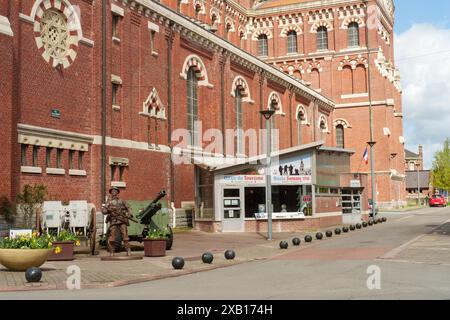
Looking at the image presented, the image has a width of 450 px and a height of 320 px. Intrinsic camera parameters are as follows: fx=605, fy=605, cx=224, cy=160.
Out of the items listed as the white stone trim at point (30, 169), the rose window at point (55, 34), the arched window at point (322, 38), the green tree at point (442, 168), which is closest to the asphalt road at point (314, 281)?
the white stone trim at point (30, 169)

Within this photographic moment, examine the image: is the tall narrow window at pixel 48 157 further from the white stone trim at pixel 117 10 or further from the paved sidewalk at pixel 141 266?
the white stone trim at pixel 117 10

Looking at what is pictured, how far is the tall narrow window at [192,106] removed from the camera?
123 ft

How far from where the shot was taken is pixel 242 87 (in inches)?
1791

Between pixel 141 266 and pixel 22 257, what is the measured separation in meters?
3.12

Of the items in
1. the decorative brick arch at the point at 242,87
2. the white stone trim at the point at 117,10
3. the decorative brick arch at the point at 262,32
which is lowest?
the decorative brick arch at the point at 242,87

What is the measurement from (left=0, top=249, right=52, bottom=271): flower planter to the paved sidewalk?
0.24m

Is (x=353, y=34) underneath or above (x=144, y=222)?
above

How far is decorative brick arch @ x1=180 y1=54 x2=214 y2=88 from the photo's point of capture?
3716 centimetres

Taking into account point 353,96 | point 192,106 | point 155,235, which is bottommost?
point 155,235

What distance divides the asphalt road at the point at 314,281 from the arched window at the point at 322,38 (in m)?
52.9

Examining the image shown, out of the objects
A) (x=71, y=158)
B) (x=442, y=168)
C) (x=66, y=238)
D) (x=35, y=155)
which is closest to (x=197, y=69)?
(x=71, y=158)

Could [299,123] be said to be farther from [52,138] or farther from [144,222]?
[144,222]

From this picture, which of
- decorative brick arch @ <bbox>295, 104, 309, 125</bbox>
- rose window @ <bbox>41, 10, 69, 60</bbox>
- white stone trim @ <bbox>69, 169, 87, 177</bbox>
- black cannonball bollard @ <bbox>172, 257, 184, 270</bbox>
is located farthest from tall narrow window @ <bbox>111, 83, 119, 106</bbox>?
decorative brick arch @ <bbox>295, 104, 309, 125</bbox>

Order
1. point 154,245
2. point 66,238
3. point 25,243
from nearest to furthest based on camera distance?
1. point 25,243
2. point 66,238
3. point 154,245
